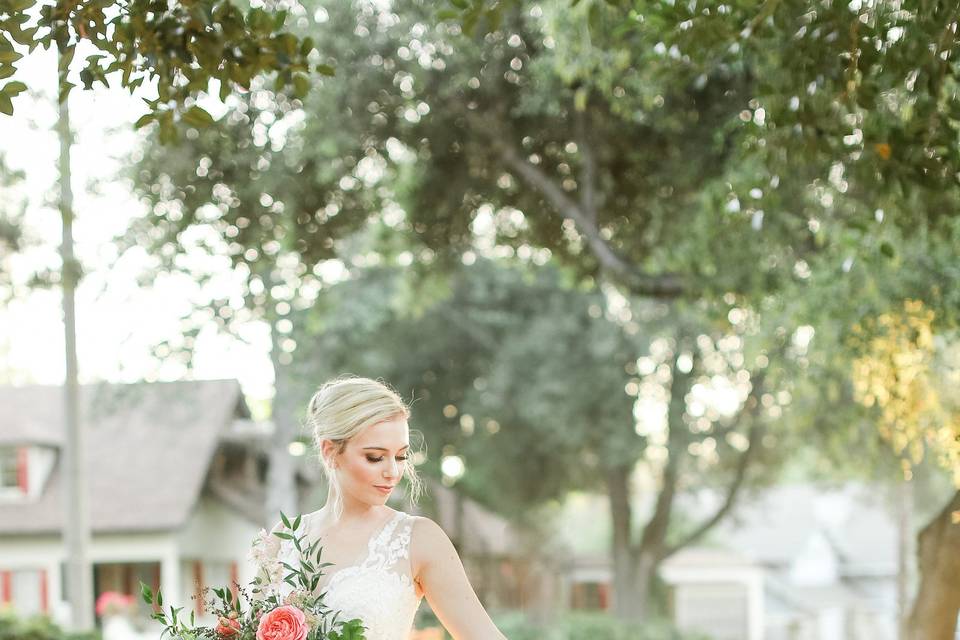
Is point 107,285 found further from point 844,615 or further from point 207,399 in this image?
point 844,615

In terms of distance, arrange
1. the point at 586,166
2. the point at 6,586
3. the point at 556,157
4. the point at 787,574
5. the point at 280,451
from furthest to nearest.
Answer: the point at 787,574
the point at 6,586
the point at 280,451
the point at 556,157
the point at 586,166

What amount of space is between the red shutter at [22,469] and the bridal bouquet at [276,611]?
33.1m

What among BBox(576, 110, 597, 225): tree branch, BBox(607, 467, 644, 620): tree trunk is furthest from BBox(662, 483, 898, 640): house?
BBox(576, 110, 597, 225): tree branch

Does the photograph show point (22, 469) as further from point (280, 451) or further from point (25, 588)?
point (280, 451)

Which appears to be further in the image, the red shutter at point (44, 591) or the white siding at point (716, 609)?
the white siding at point (716, 609)

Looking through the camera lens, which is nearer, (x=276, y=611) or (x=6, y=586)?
(x=276, y=611)

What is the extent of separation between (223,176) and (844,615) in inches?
1926

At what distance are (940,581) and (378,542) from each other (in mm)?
7414

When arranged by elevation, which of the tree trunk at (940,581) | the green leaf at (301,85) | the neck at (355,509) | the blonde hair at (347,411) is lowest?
the tree trunk at (940,581)

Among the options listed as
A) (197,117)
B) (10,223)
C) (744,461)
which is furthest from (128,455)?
(197,117)

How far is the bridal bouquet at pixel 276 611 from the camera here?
4176 millimetres

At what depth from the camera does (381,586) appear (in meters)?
4.49

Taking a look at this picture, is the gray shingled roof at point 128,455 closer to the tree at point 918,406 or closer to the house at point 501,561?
the house at point 501,561

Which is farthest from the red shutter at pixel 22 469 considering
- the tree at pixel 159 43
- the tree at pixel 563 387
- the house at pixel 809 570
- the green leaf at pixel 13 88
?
the green leaf at pixel 13 88
